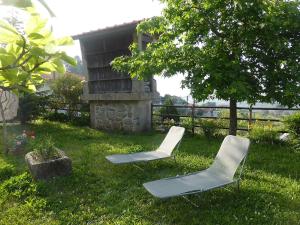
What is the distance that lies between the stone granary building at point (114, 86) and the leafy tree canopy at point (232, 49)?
14.1 ft

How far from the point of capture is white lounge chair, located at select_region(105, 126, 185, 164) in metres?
6.96

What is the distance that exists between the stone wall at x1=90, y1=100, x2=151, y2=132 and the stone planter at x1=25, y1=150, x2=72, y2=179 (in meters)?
5.57

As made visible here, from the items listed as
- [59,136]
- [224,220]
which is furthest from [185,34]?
[59,136]

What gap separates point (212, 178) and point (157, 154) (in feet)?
7.55

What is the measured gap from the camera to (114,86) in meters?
12.8

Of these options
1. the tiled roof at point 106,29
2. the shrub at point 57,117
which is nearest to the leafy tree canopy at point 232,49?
the tiled roof at point 106,29

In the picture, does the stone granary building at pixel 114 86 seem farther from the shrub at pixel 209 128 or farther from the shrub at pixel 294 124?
the shrub at pixel 294 124

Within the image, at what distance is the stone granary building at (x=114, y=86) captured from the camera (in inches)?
474

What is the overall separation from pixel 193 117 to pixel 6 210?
8027mm

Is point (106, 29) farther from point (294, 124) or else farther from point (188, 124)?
point (294, 124)

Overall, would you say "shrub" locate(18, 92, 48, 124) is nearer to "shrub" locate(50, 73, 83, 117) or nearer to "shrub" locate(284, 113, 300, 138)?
"shrub" locate(50, 73, 83, 117)

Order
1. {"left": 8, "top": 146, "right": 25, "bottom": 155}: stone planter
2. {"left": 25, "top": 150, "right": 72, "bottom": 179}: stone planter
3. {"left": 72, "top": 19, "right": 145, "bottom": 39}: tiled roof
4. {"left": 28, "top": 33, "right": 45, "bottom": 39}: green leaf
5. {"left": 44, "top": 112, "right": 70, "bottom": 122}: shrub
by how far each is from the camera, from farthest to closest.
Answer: {"left": 44, "top": 112, "right": 70, "bottom": 122}: shrub
{"left": 72, "top": 19, "right": 145, "bottom": 39}: tiled roof
{"left": 8, "top": 146, "right": 25, "bottom": 155}: stone planter
{"left": 25, "top": 150, "right": 72, "bottom": 179}: stone planter
{"left": 28, "top": 33, "right": 45, "bottom": 39}: green leaf

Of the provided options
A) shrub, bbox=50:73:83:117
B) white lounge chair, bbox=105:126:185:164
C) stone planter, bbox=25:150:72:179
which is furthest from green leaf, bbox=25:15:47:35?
shrub, bbox=50:73:83:117

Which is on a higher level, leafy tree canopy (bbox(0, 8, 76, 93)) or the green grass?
leafy tree canopy (bbox(0, 8, 76, 93))
